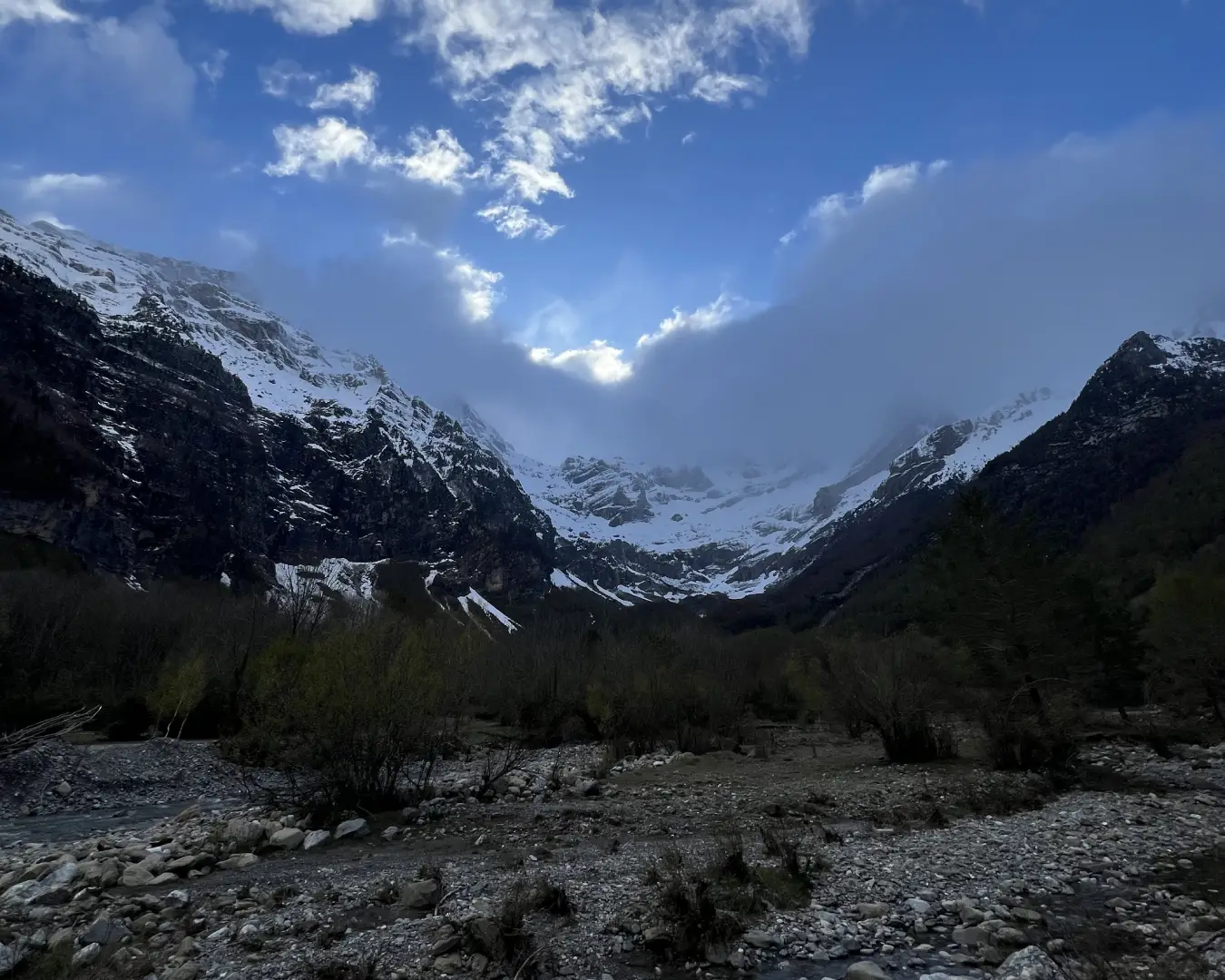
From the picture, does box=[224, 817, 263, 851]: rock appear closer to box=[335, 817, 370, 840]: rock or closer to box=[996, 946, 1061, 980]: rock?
box=[335, 817, 370, 840]: rock

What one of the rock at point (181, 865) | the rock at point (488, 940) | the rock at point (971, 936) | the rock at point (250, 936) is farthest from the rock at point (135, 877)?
the rock at point (971, 936)

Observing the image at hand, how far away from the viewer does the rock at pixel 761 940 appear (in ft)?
34.5

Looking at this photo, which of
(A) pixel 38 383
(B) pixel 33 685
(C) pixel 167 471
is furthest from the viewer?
(C) pixel 167 471

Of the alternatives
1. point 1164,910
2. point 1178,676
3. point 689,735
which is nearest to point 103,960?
point 1164,910

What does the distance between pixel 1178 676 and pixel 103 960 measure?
139 feet

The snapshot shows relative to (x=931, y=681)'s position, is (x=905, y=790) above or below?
below

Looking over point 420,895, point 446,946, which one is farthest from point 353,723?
point 446,946

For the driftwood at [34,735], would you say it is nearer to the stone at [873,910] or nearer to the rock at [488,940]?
the rock at [488,940]

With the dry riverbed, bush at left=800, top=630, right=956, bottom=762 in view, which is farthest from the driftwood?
bush at left=800, top=630, right=956, bottom=762

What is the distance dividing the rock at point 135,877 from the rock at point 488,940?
8.65 m

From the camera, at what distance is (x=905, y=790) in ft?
74.3

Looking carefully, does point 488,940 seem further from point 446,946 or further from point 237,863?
point 237,863

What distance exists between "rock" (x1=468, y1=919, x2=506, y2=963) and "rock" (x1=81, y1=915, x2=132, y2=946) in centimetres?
572

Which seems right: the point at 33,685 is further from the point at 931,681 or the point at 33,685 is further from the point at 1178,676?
the point at 1178,676
